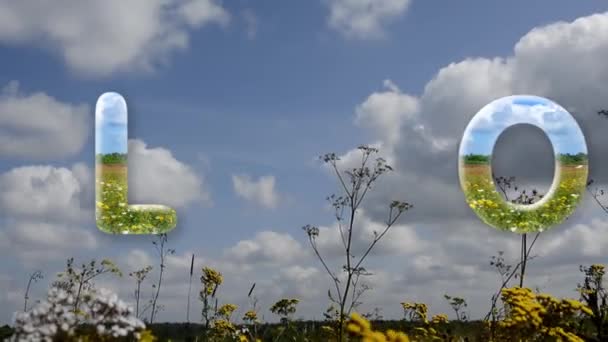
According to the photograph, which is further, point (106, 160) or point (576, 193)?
point (576, 193)

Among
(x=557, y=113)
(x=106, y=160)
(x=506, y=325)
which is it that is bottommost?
(x=506, y=325)

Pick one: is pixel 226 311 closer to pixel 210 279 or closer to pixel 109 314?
pixel 210 279

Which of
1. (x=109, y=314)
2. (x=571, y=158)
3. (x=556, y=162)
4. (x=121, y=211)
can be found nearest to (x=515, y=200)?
(x=556, y=162)

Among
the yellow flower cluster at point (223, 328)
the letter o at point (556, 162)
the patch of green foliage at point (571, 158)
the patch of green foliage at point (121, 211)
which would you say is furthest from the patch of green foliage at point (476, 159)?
the patch of green foliage at point (121, 211)

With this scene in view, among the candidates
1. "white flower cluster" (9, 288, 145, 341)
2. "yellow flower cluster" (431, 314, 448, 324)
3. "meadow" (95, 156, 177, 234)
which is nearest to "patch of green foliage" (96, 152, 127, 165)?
"meadow" (95, 156, 177, 234)

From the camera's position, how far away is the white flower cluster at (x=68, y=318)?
410cm

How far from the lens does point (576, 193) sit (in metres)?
11.1

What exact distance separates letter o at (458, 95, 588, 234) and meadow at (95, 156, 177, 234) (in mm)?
4322

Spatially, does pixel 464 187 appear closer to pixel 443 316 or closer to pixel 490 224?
pixel 490 224

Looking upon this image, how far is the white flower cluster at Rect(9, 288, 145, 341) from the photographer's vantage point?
4102 mm

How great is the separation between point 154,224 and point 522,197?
208 inches

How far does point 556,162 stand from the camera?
10773 millimetres

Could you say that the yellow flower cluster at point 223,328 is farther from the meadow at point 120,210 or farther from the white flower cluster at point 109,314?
the white flower cluster at point 109,314

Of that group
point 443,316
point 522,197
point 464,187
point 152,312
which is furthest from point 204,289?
point 522,197
